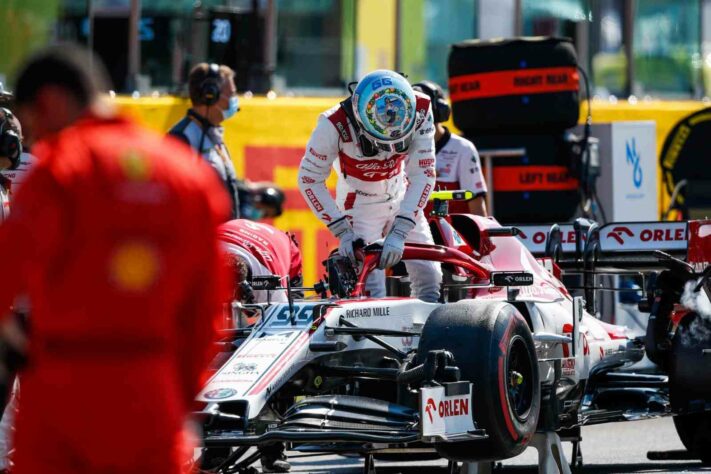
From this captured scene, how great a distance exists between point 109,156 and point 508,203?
29.4 ft

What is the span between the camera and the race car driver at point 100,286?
3754 millimetres

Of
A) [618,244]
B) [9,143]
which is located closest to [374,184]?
[618,244]

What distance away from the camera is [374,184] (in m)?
8.66

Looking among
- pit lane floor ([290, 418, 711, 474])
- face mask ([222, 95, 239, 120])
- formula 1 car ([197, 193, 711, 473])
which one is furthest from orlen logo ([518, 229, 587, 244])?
face mask ([222, 95, 239, 120])

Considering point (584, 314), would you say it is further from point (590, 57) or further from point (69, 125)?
point (590, 57)

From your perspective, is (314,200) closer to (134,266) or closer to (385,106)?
(385,106)

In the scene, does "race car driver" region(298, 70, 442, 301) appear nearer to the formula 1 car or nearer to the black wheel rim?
the formula 1 car

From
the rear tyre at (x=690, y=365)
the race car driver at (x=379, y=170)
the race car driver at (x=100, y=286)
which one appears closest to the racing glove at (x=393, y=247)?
the race car driver at (x=379, y=170)

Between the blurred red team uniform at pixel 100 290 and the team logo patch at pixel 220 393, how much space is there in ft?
8.82

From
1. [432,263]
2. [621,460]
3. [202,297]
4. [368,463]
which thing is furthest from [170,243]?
[621,460]

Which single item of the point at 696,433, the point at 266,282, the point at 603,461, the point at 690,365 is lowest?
the point at 603,461

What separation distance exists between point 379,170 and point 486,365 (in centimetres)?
222

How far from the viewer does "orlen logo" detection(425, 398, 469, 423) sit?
21.1 ft

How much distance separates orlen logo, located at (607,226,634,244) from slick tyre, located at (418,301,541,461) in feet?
8.63
